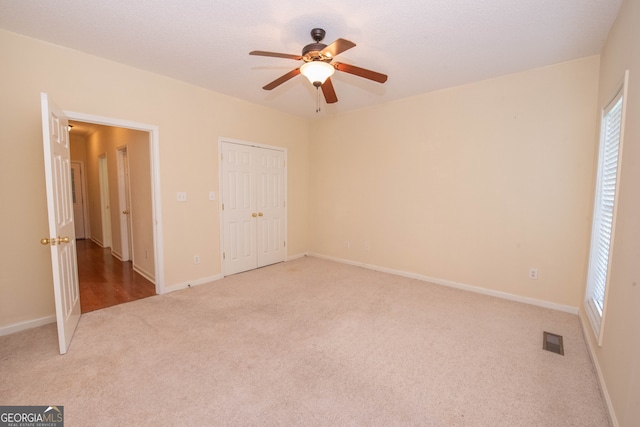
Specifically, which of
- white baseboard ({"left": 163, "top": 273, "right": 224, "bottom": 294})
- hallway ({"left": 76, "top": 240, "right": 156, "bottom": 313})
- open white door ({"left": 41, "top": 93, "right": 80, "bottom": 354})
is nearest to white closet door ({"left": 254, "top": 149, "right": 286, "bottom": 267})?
white baseboard ({"left": 163, "top": 273, "right": 224, "bottom": 294})

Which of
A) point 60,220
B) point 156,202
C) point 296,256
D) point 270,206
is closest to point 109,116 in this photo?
point 156,202

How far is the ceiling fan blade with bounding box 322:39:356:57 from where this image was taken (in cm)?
183

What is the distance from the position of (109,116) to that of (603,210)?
16.0ft

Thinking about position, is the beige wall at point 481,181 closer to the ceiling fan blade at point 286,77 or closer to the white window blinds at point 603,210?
the white window blinds at point 603,210

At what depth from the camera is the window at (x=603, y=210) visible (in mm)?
2229

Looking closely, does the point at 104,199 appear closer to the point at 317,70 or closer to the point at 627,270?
the point at 317,70

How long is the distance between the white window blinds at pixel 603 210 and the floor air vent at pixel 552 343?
30 cm

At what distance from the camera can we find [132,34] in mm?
2457

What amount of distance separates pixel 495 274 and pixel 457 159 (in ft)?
5.00

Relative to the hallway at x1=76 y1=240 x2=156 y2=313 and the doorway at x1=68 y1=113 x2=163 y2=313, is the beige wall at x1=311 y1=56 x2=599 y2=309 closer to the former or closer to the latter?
Answer: the doorway at x1=68 y1=113 x2=163 y2=313

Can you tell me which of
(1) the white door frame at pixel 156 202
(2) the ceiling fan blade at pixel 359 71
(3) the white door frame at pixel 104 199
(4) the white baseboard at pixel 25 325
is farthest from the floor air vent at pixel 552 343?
(3) the white door frame at pixel 104 199

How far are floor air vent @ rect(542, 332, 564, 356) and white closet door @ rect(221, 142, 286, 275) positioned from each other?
3.74 m

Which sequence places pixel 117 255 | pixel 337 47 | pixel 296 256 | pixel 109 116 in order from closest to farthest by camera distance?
pixel 337 47, pixel 109 116, pixel 117 255, pixel 296 256

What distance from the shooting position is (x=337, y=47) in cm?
193
